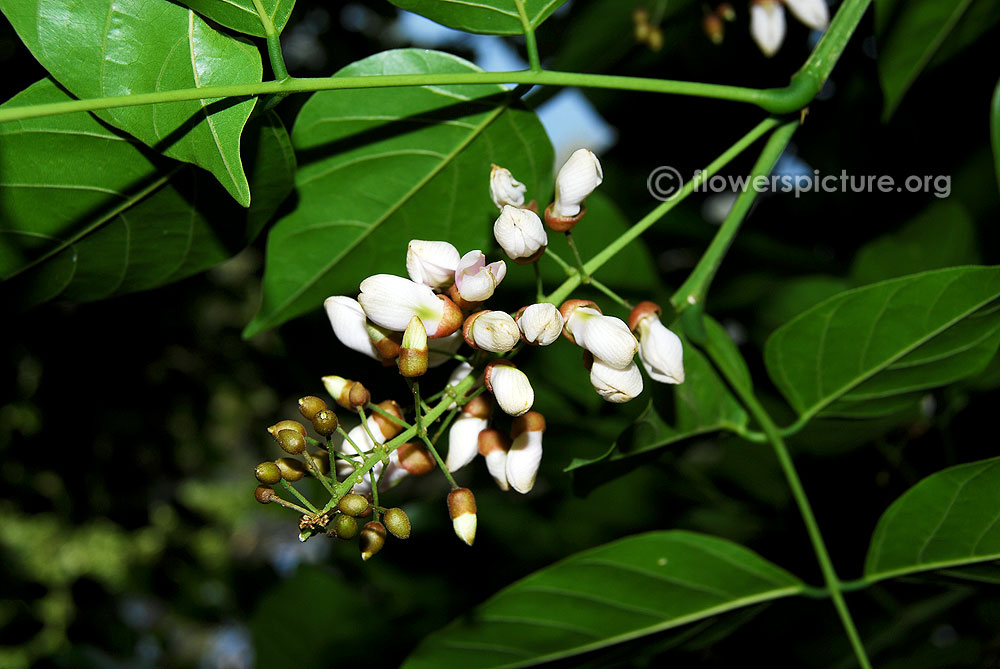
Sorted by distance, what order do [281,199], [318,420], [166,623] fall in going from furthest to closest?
[166,623], [281,199], [318,420]

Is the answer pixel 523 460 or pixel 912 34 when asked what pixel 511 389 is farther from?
pixel 912 34

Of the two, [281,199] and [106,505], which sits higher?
[281,199]

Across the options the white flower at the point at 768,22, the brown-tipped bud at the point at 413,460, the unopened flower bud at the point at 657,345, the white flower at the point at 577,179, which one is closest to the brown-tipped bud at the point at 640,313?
the unopened flower bud at the point at 657,345

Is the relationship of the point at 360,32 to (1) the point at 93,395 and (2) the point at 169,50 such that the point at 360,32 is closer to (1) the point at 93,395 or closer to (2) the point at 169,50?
(1) the point at 93,395

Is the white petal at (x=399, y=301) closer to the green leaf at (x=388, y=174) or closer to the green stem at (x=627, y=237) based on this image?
the green stem at (x=627, y=237)

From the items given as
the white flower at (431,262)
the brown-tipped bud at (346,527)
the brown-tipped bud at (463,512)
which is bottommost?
the brown-tipped bud at (463,512)

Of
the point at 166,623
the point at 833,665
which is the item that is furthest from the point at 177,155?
the point at 166,623
